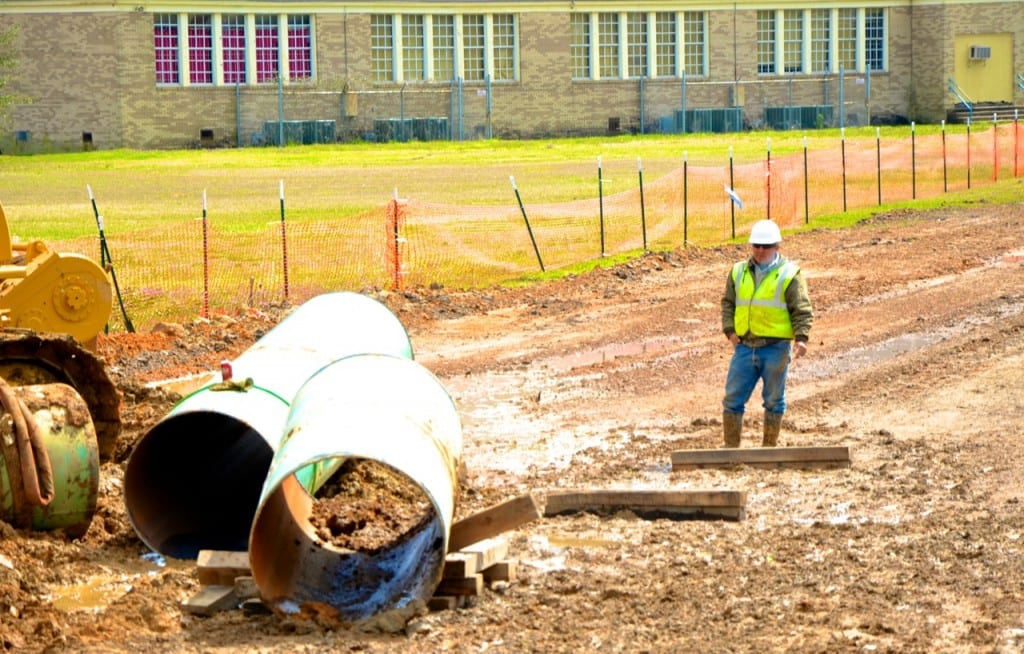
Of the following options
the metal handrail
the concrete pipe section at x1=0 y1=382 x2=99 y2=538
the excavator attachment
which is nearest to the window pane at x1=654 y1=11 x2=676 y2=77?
the metal handrail

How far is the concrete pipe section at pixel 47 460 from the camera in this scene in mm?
10688

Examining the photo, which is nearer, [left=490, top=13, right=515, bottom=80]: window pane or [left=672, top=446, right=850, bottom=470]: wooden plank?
[left=672, top=446, right=850, bottom=470]: wooden plank

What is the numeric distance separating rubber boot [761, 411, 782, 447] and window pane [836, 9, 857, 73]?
5513 cm

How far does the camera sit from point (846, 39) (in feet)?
219

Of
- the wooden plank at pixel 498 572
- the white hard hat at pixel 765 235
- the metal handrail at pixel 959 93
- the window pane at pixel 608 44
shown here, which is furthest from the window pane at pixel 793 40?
the wooden plank at pixel 498 572

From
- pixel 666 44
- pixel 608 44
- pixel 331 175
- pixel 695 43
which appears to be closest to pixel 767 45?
pixel 695 43

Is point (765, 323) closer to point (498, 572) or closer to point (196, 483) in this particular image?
point (498, 572)

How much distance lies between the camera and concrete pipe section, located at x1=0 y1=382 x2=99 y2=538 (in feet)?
35.1

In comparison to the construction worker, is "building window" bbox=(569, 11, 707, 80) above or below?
above

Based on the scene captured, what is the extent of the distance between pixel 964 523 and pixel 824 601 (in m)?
1.91

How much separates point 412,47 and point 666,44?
392 inches

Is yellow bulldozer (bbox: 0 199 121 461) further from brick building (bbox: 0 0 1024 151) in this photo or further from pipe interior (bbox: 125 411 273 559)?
brick building (bbox: 0 0 1024 151)

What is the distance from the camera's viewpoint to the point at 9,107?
54.6 m

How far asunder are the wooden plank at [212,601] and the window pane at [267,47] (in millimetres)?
50458
